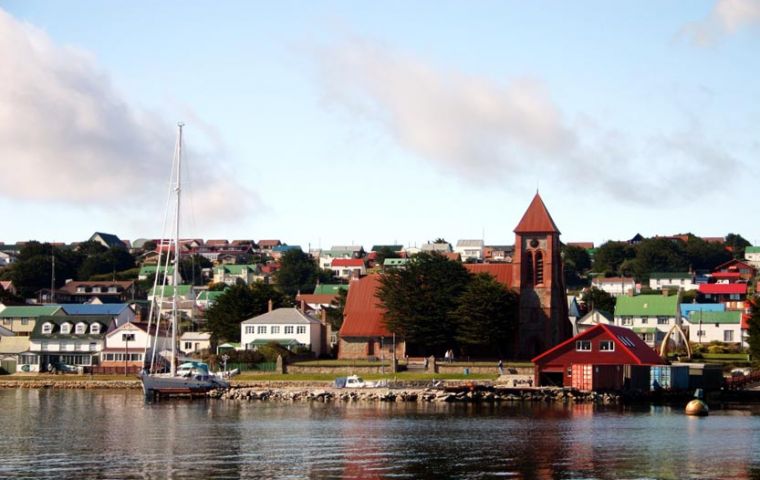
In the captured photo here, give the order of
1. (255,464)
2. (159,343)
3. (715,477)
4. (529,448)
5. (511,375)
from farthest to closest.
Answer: (159,343) → (511,375) → (529,448) → (255,464) → (715,477)

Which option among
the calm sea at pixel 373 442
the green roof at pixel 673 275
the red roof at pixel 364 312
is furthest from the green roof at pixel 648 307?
the green roof at pixel 673 275

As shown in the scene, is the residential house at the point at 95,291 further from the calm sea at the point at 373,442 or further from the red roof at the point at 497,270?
the calm sea at the point at 373,442

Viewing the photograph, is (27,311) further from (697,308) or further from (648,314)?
(697,308)

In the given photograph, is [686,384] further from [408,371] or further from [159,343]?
[159,343]

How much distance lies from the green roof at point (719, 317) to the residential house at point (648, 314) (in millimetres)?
2046

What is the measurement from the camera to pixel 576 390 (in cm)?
8006

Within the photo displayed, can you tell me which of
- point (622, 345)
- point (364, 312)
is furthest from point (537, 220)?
point (622, 345)

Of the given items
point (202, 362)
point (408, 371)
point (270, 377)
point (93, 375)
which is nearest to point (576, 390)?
point (408, 371)

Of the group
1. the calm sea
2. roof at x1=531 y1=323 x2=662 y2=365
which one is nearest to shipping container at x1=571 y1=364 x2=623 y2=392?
roof at x1=531 y1=323 x2=662 y2=365

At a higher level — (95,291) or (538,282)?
(95,291)

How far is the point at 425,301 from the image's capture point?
328ft

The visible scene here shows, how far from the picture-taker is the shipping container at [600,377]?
81.5 metres

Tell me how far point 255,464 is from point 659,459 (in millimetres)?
16985

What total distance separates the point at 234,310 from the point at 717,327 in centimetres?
5347
